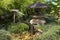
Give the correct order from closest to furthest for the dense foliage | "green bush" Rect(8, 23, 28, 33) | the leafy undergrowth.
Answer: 1. the leafy undergrowth
2. "green bush" Rect(8, 23, 28, 33)
3. the dense foliage

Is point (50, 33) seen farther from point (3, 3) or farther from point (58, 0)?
point (58, 0)

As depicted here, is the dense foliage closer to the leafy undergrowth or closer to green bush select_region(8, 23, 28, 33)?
green bush select_region(8, 23, 28, 33)

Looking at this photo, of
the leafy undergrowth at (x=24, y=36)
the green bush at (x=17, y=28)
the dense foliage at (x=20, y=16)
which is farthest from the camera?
the dense foliage at (x=20, y=16)

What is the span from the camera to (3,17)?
1047 cm

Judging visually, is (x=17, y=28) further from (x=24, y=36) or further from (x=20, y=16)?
(x=20, y=16)

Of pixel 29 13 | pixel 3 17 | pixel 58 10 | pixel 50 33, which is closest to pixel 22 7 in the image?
pixel 29 13

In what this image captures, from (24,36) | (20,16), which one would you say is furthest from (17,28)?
(20,16)

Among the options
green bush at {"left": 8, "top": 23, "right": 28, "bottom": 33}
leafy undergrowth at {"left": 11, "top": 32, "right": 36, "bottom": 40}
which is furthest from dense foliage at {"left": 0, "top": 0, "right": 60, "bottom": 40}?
leafy undergrowth at {"left": 11, "top": 32, "right": 36, "bottom": 40}

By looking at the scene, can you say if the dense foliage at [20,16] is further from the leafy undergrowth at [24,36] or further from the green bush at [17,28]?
the leafy undergrowth at [24,36]

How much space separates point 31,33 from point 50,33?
3127mm

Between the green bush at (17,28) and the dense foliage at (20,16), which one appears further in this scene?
the dense foliage at (20,16)

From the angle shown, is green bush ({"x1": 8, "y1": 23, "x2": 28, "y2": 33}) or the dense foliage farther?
→ the dense foliage

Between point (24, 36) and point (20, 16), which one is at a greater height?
point (20, 16)

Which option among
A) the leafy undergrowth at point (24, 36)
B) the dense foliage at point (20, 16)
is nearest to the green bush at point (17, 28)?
the dense foliage at point (20, 16)
